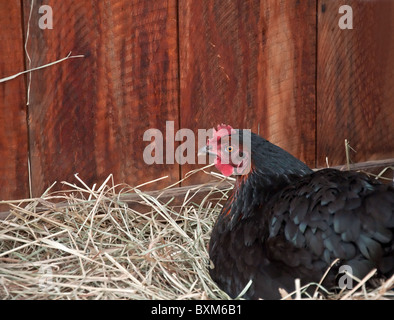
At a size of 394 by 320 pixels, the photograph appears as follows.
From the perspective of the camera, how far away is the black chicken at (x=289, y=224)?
1802 mm

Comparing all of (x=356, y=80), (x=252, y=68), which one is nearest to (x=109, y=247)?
(x=252, y=68)

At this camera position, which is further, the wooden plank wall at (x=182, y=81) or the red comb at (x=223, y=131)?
the wooden plank wall at (x=182, y=81)

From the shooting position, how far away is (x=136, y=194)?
2.73 metres

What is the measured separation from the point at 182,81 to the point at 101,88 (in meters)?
0.36

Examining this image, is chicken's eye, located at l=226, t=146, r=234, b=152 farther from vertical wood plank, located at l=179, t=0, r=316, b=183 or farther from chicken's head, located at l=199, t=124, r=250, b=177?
vertical wood plank, located at l=179, t=0, r=316, b=183

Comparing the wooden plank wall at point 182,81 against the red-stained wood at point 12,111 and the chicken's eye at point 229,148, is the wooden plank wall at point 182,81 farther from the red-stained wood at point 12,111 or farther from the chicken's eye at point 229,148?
the chicken's eye at point 229,148

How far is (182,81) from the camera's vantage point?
2742 millimetres

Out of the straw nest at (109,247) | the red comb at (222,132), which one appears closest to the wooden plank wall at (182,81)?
the straw nest at (109,247)

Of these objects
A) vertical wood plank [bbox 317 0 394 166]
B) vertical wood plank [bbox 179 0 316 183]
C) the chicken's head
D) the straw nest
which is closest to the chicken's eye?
the chicken's head

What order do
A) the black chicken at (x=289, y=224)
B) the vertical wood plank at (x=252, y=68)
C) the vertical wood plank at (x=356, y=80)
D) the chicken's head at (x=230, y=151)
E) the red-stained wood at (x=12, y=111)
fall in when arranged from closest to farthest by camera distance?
the black chicken at (x=289, y=224), the chicken's head at (x=230, y=151), the red-stained wood at (x=12, y=111), the vertical wood plank at (x=252, y=68), the vertical wood plank at (x=356, y=80)

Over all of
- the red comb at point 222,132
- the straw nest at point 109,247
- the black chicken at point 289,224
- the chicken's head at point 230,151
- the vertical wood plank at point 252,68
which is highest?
the vertical wood plank at point 252,68

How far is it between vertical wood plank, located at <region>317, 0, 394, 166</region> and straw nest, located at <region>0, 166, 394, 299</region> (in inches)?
24.4

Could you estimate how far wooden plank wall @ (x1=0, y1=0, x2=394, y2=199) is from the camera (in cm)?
255

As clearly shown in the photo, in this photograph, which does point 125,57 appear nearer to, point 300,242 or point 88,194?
point 88,194
